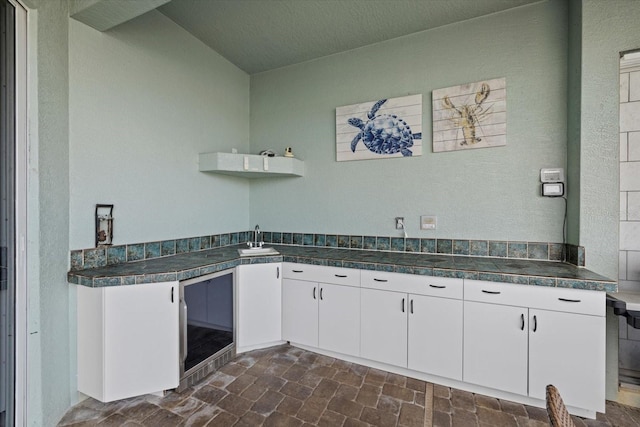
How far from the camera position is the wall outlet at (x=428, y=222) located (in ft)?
8.41

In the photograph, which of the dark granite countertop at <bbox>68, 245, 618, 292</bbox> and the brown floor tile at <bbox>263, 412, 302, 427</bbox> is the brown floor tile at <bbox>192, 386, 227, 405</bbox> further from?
the dark granite countertop at <bbox>68, 245, 618, 292</bbox>

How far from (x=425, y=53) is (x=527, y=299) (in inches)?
87.7

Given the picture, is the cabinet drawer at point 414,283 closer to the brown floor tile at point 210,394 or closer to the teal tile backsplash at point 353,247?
the teal tile backsplash at point 353,247

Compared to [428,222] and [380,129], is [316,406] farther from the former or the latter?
[380,129]

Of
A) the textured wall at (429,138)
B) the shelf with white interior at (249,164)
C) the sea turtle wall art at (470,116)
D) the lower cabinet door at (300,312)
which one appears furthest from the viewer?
the shelf with white interior at (249,164)

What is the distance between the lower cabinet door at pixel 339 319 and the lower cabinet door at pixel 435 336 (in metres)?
0.43

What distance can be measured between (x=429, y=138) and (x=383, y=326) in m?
1.71

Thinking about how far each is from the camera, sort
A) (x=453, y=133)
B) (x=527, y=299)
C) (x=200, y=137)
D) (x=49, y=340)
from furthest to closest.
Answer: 1. (x=200, y=137)
2. (x=453, y=133)
3. (x=527, y=299)
4. (x=49, y=340)

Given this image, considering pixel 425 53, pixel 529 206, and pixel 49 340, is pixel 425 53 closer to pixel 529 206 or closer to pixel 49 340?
pixel 529 206

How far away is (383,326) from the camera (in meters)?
2.18

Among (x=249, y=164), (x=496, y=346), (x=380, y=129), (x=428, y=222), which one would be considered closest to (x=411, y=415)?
(x=496, y=346)

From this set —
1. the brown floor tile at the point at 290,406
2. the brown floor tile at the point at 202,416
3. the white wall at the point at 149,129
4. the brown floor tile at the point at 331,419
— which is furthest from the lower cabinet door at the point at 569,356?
the white wall at the point at 149,129

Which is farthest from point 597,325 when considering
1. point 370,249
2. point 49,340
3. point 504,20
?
point 49,340

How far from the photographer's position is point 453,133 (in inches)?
97.3
